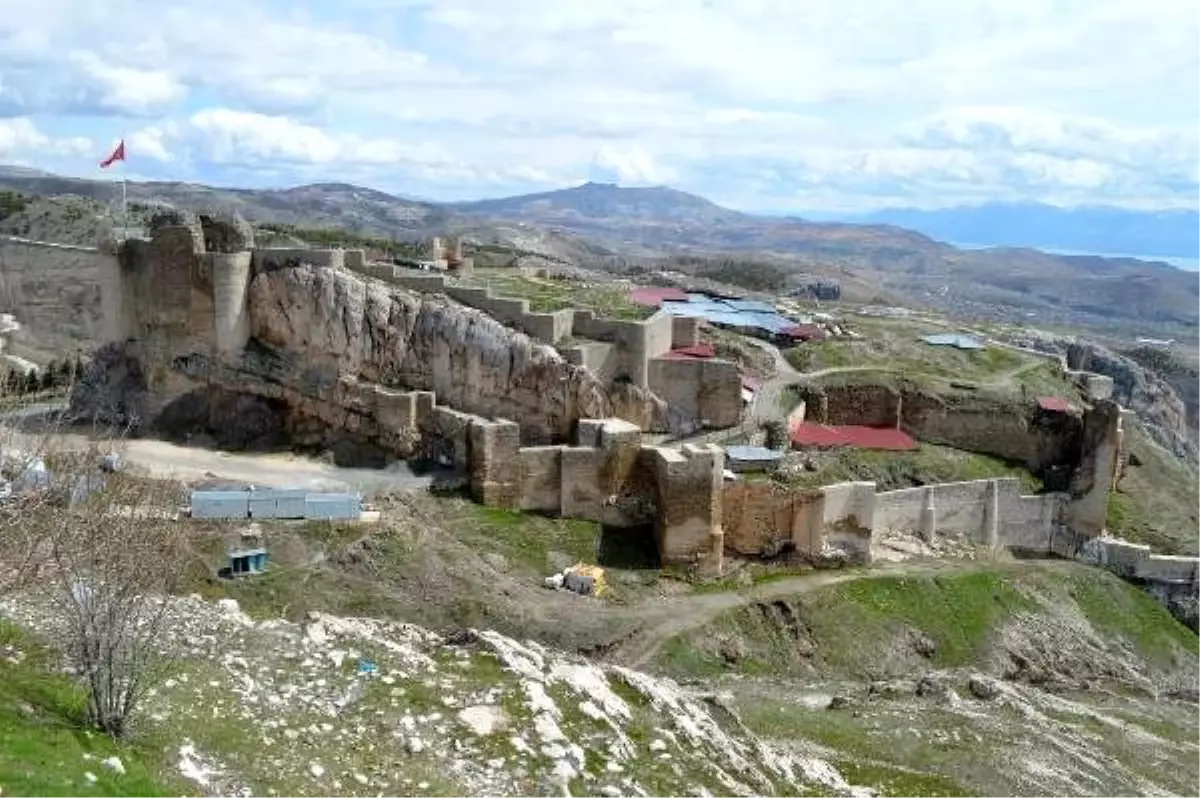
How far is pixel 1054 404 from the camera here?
5175cm

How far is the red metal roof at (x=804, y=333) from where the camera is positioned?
5975 centimetres

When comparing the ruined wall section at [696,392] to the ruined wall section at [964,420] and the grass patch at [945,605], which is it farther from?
the grass patch at [945,605]

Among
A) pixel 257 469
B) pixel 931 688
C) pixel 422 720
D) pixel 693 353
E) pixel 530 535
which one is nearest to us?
pixel 422 720

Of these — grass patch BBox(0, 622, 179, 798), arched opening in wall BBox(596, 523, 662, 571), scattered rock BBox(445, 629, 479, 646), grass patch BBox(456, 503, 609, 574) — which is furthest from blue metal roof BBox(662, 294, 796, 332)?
grass patch BBox(0, 622, 179, 798)

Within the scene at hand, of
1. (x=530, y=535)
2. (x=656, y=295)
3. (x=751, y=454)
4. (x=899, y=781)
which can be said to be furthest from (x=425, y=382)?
(x=899, y=781)

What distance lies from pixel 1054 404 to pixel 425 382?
2946 cm

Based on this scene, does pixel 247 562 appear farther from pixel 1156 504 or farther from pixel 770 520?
pixel 1156 504

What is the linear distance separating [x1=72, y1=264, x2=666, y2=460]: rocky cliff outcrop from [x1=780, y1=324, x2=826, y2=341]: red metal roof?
1658 centimetres

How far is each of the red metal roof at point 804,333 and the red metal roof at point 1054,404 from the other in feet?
40.5

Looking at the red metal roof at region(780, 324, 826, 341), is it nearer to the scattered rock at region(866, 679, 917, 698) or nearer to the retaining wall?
the retaining wall

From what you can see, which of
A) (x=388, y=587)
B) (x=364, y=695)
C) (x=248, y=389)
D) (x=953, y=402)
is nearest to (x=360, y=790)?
(x=364, y=695)

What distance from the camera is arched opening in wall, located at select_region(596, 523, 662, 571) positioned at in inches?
1523

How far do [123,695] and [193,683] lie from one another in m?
2.03

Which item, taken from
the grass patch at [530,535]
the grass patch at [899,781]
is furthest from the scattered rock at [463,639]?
the grass patch at [530,535]
